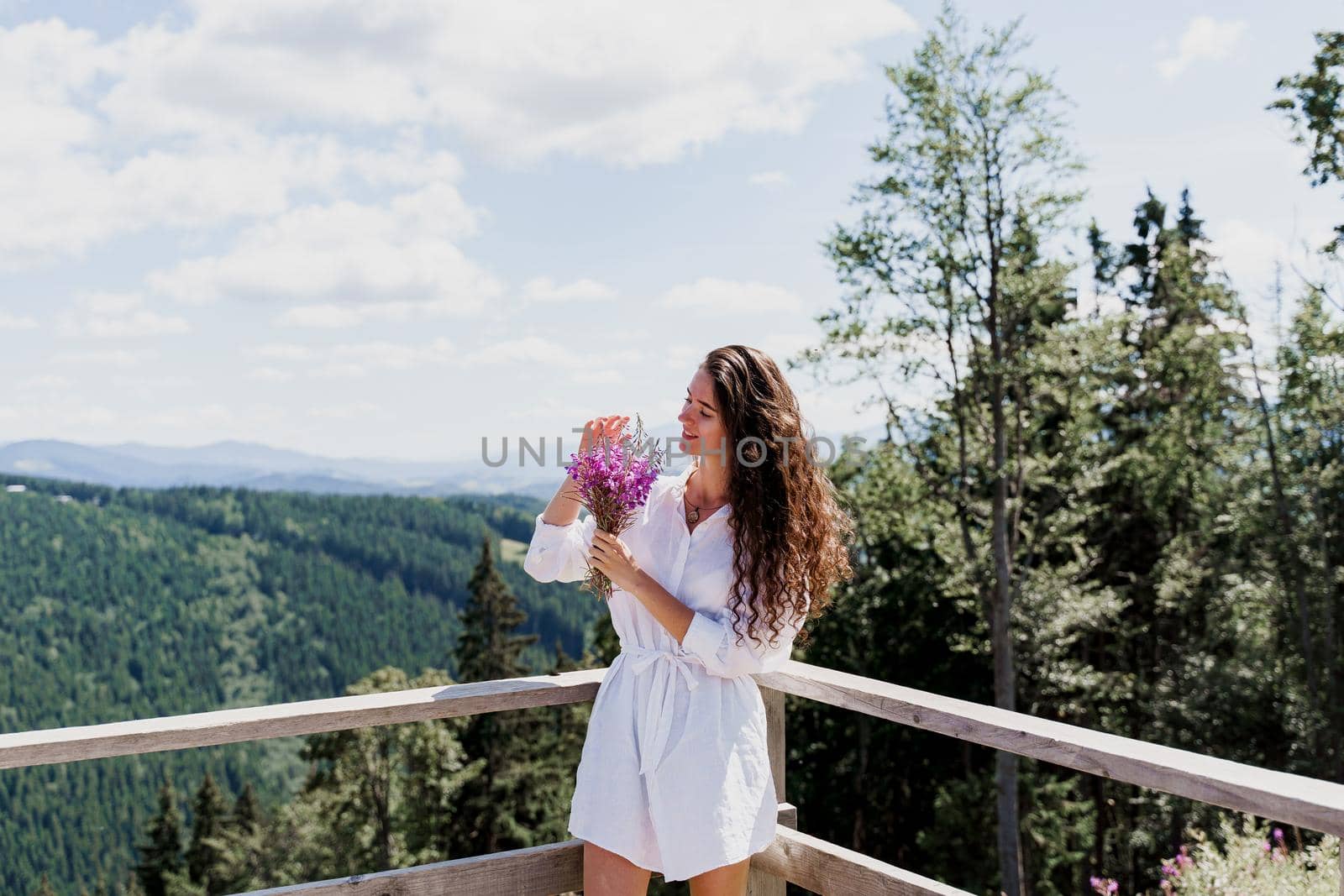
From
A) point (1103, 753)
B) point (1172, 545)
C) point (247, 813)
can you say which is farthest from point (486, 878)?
point (247, 813)

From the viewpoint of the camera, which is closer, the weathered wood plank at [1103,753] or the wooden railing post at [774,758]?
the weathered wood plank at [1103,753]

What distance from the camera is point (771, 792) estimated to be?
89.2 inches

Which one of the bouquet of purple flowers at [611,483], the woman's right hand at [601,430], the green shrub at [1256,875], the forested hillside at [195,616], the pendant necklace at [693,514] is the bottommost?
→ the forested hillside at [195,616]

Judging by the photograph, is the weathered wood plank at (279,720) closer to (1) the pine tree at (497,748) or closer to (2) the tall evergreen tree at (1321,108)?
(2) the tall evergreen tree at (1321,108)

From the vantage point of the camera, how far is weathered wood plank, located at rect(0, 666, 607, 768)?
1.92 m

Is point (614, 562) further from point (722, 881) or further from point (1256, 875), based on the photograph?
point (1256, 875)

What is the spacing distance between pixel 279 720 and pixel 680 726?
2.76 ft

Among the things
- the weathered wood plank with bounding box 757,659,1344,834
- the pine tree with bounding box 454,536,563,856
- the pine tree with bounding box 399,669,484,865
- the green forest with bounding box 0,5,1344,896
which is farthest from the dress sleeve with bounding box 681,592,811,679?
the pine tree with bounding box 399,669,484,865

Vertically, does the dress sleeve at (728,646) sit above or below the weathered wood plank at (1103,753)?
above

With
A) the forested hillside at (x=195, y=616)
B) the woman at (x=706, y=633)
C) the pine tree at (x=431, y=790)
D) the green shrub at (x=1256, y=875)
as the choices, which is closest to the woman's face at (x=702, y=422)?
the woman at (x=706, y=633)

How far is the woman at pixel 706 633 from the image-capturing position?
81.4 inches

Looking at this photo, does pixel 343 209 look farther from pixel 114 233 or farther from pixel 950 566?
pixel 950 566

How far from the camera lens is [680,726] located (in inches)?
82.7

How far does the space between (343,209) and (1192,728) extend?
172 meters
